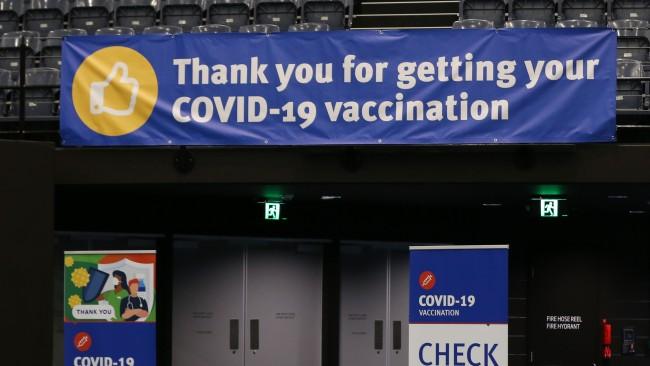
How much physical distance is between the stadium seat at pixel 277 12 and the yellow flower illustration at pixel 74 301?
871 cm

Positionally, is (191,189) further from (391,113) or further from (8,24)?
(8,24)

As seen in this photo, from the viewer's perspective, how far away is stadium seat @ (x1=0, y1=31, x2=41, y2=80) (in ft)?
58.7

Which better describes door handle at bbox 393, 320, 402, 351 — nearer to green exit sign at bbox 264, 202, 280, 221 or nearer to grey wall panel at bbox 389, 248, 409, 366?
grey wall panel at bbox 389, 248, 409, 366

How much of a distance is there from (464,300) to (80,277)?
3667mm

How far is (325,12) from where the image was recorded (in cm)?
1845

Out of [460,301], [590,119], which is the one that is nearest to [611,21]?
[590,119]

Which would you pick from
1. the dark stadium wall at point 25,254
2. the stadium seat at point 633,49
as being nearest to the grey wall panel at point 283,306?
the stadium seat at point 633,49

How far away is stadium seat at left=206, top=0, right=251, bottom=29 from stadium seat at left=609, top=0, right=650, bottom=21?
5833 millimetres

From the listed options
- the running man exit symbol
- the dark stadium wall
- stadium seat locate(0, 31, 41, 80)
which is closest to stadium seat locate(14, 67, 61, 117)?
stadium seat locate(0, 31, 41, 80)

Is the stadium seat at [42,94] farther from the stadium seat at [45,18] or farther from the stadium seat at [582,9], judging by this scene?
the stadium seat at [582,9]

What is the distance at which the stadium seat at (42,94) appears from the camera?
52.6 ft

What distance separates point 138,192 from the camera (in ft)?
54.3

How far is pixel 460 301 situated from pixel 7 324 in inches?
214

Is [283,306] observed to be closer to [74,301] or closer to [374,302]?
[374,302]
